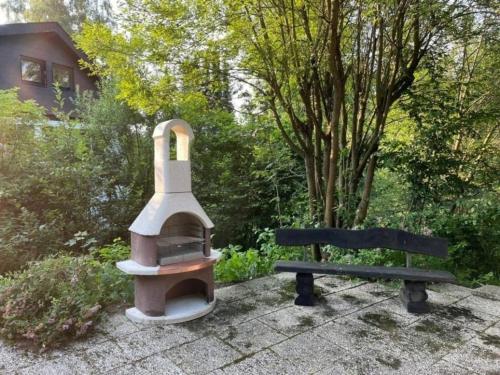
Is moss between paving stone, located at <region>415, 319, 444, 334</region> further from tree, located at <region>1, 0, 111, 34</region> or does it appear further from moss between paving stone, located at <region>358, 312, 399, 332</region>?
tree, located at <region>1, 0, 111, 34</region>

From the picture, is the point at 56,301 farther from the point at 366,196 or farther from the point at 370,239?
the point at 366,196

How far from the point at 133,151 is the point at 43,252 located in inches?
100

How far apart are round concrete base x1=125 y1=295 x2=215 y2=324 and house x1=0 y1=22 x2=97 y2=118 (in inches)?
319

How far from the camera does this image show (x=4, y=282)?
10.3 feet

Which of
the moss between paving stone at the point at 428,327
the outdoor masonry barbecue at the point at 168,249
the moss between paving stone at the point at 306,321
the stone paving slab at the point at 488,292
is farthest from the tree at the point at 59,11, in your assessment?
the moss between paving stone at the point at 428,327

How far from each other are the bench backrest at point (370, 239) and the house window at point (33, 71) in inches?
412

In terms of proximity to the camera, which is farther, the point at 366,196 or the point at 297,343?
the point at 366,196

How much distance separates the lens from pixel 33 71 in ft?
35.2

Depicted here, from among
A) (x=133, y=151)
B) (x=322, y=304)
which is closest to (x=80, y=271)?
(x=322, y=304)

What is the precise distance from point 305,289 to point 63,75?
11666mm

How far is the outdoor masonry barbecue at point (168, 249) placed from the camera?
270 centimetres

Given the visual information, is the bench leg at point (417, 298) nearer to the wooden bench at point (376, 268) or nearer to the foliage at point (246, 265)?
the wooden bench at point (376, 268)

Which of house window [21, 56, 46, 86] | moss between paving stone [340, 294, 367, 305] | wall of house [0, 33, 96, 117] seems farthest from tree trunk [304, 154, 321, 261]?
house window [21, 56, 46, 86]

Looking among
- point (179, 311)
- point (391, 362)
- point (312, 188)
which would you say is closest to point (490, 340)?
point (391, 362)
